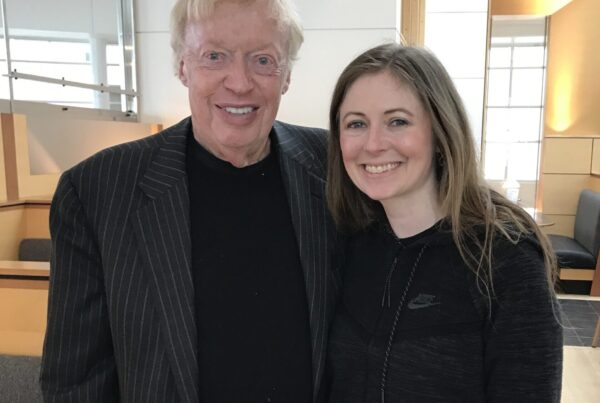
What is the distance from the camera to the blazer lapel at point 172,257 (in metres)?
1.11

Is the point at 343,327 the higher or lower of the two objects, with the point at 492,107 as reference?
lower

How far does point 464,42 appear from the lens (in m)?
4.75

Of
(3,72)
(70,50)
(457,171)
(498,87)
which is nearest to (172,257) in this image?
(457,171)

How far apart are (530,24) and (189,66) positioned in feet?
35.8

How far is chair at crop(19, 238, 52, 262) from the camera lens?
2.97m

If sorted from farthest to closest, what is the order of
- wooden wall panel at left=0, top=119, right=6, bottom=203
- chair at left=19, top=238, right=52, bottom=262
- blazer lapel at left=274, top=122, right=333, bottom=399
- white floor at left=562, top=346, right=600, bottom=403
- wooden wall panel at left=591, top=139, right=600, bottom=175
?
1. wooden wall panel at left=591, top=139, right=600, bottom=175
2. white floor at left=562, top=346, right=600, bottom=403
3. wooden wall panel at left=0, top=119, right=6, bottom=203
4. chair at left=19, top=238, right=52, bottom=262
5. blazer lapel at left=274, top=122, right=333, bottom=399

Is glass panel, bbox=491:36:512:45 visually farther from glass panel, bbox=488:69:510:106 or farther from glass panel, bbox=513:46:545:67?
glass panel, bbox=488:69:510:106

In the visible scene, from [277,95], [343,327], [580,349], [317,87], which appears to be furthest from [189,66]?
[580,349]

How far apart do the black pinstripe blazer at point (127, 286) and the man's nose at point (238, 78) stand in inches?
8.9

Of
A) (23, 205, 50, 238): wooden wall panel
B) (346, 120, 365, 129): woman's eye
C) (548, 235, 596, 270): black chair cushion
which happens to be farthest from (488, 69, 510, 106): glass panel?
(346, 120, 365, 129): woman's eye

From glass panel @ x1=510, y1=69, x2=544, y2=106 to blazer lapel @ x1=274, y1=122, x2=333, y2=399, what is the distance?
409 inches

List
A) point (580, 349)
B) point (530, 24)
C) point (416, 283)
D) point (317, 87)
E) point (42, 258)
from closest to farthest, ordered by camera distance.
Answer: point (416, 283) < point (42, 258) < point (580, 349) < point (317, 87) < point (530, 24)

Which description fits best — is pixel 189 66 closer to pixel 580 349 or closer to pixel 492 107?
pixel 580 349

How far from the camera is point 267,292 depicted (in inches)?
47.6
